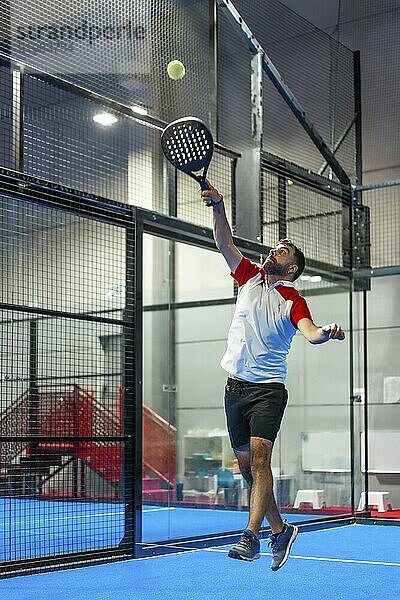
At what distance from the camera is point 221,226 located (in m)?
4.86

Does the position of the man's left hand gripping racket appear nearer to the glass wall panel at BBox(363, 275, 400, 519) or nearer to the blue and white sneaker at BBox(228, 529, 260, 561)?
the blue and white sneaker at BBox(228, 529, 260, 561)

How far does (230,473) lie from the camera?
8.70m

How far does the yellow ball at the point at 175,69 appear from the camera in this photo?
734cm

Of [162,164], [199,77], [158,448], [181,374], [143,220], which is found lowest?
[158,448]

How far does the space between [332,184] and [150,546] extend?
4.07m

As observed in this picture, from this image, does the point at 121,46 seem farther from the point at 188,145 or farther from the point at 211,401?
the point at 211,401

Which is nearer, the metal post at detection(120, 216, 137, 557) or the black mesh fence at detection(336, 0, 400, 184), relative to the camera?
the metal post at detection(120, 216, 137, 557)

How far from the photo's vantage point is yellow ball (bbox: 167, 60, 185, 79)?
734 centimetres

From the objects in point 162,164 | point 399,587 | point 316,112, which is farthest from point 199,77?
point 399,587

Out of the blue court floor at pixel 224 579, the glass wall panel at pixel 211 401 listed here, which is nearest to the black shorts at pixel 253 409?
the blue court floor at pixel 224 579

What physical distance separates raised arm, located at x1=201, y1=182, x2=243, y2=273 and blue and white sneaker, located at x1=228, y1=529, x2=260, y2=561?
53.9 inches

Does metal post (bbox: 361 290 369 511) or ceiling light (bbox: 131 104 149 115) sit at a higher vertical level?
ceiling light (bbox: 131 104 149 115)

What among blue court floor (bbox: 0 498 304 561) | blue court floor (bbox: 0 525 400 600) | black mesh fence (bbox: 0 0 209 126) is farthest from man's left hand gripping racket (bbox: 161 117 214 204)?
blue court floor (bbox: 0 498 304 561)

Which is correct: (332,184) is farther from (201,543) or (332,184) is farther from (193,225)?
(201,543)
